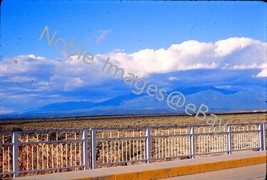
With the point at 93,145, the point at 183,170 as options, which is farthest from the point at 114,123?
the point at 93,145

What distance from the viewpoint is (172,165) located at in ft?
45.6

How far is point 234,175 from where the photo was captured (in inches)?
517

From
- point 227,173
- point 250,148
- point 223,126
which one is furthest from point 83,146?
→ point 250,148

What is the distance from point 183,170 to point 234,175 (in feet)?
4.45

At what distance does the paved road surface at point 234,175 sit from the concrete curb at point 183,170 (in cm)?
30

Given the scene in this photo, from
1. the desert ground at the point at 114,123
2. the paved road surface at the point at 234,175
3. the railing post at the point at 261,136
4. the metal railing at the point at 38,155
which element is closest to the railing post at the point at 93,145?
the metal railing at the point at 38,155

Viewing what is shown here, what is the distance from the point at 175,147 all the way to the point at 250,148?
2921 mm

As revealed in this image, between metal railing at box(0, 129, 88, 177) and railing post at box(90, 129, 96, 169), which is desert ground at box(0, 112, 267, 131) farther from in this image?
railing post at box(90, 129, 96, 169)

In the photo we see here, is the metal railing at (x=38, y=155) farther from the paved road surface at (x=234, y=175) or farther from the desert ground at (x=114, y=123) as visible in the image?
the desert ground at (x=114, y=123)

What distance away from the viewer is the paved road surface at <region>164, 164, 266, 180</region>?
12.7 meters

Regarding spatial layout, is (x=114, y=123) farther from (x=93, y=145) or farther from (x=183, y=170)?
(x=93, y=145)

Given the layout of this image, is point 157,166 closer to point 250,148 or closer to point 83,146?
point 83,146

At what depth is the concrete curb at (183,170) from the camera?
39.4 ft

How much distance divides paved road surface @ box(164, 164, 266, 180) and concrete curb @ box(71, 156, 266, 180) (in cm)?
30
